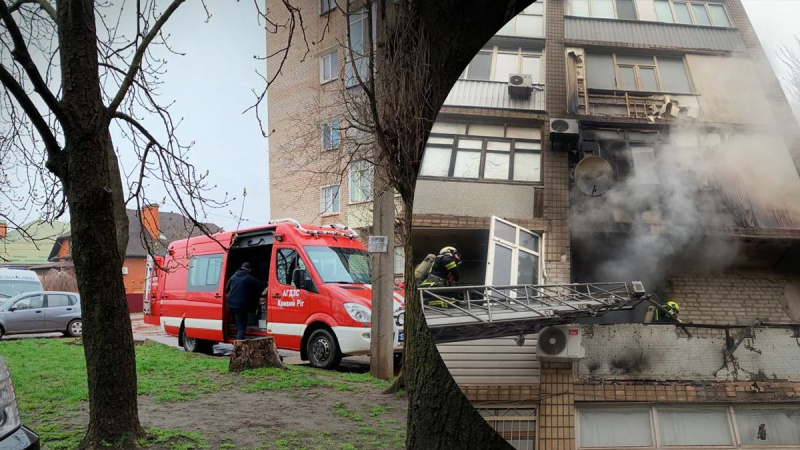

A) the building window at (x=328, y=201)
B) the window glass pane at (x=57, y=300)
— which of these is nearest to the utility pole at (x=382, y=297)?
the building window at (x=328, y=201)

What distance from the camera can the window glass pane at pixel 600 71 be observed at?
1259 millimetres

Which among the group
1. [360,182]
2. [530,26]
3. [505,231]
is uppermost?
[360,182]

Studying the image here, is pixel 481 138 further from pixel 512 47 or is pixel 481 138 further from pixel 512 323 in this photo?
pixel 512 323

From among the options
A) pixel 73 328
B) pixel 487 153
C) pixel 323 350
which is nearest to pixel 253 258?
pixel 323 350

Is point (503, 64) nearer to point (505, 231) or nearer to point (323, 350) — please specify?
point (505, 231)

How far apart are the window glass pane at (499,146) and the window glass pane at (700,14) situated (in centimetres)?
48

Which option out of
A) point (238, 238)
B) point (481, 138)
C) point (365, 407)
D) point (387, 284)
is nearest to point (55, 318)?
point (238, 238)

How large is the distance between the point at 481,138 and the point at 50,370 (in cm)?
621

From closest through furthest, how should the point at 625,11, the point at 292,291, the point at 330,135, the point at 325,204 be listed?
the point at 625,11
the point at 330,135
the point at 325,204
the point at 292,291

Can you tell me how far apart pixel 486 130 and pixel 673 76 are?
38cm

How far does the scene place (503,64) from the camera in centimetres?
133

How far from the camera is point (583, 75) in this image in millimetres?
1280

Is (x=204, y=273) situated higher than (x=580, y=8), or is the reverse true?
(x=204, y=273)

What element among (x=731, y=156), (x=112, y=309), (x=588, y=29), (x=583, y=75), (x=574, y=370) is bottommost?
(x=574, y=370)
